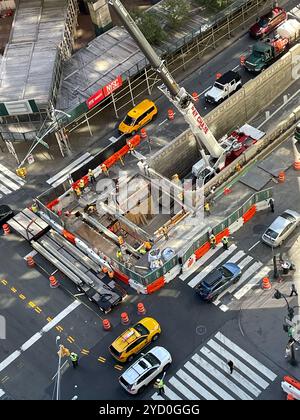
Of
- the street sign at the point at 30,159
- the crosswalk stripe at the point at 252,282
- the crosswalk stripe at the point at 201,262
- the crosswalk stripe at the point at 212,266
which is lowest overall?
the crosswalk stripe at the point at 252,282

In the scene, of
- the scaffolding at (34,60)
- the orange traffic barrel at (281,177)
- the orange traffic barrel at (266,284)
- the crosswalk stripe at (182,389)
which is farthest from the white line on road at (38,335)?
the orange traffic barrel at (281,177)

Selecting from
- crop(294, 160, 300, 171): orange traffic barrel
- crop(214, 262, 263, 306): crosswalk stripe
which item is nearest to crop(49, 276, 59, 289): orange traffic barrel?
crop(214, 262, 263, 306): crosswalk stripe

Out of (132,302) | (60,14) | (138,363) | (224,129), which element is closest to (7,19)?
(60,14)

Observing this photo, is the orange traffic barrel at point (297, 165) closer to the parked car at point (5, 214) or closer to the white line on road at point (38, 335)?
the white line on road at point (38, 335)

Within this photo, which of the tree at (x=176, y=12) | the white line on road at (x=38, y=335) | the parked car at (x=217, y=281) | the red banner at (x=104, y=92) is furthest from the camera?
the tree at (x=176, y=12)

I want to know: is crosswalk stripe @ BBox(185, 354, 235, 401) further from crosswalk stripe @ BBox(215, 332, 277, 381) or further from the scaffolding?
the scaffolding
